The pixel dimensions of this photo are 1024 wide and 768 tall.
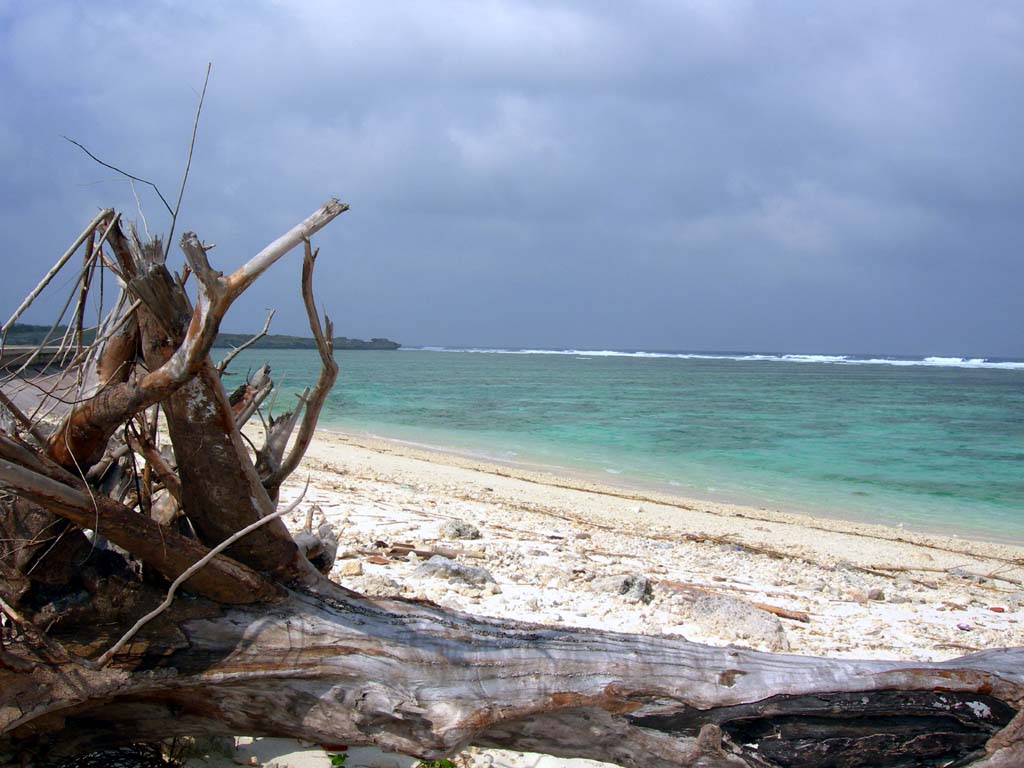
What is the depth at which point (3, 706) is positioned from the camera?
6.67ft

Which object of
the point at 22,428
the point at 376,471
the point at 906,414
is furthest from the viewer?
the point at 906,414

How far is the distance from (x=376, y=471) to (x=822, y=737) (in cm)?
1024

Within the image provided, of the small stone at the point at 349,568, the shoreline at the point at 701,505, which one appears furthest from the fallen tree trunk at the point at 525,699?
the shoreline at the point at 701,505

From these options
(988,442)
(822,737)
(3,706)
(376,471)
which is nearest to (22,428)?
(3,706)

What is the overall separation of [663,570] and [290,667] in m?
4.52

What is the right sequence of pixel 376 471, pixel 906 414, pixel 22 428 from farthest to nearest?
pixel 906 414
pixel 376 471
pixel 22 428

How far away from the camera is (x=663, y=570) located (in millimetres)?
6254

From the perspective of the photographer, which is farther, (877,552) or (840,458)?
(840,458)

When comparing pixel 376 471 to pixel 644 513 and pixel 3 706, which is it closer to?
pixel 644 513

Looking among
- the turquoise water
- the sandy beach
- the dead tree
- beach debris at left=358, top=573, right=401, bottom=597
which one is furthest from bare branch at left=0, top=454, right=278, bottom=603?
beach debris at left=358, top=573, right=401, bottom=597

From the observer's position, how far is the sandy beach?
462 cm

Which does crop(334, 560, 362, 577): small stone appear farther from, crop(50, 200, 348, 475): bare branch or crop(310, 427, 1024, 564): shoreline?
crop(310, 427, 1024, 564): shoreline

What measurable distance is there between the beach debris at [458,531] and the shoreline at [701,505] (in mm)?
3777

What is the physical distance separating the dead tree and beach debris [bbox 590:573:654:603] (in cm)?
261
